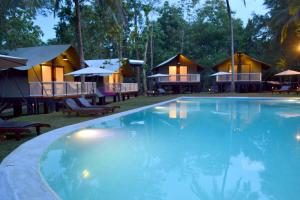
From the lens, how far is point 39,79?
773 inches

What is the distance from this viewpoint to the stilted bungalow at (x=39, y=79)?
1706 centimetres

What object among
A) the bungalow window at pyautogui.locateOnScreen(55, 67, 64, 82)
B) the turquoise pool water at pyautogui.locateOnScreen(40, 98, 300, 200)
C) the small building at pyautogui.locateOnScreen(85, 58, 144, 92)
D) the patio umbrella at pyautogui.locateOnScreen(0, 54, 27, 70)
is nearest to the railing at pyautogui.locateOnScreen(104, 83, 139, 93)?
the small building at pyautogui.locateOnScreen(85, 58, 144, 92)

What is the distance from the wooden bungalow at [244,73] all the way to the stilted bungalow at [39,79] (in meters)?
17.6

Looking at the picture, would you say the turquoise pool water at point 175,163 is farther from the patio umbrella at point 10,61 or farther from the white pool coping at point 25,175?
the patio umbrella at point 10,61

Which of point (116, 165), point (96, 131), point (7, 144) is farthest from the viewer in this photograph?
point (96, 131)

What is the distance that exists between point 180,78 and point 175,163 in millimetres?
27964

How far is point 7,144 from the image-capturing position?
7500 millimetres

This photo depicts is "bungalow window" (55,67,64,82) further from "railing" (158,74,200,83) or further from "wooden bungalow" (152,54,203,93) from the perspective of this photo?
"railing" (158,74,200,83)

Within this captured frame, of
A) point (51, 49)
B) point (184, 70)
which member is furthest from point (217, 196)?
point (184, 70)

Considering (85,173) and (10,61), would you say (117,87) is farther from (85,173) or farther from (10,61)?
(85,173)

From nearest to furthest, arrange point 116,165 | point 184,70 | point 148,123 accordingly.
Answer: point 116,165, point 148,123, point 184,70

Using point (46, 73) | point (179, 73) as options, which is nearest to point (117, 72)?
→ point (46, 73)

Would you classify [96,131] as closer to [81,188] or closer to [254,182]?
[81,188]

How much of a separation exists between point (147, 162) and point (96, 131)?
12.9ft
